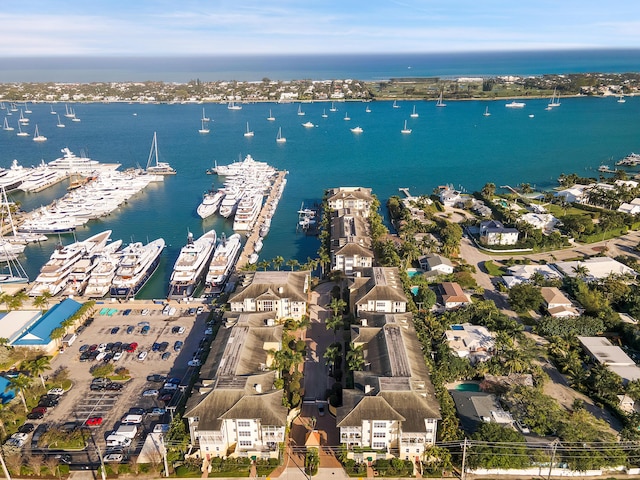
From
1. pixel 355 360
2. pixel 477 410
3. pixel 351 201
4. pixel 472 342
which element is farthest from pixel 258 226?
pixel 477 410

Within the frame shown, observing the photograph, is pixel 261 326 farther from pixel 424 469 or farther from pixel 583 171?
pixel 583 171

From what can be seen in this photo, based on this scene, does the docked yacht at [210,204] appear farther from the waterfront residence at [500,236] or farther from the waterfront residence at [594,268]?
the waterfront residence at [594,268]

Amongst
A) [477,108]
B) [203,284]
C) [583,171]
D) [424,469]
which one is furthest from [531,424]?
[477,108]

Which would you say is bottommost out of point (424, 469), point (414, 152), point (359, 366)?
point (424, 469)

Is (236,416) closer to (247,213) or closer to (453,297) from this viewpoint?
(453,297)

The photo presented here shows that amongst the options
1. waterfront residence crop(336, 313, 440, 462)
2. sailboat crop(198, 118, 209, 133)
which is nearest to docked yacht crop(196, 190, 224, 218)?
waterfront residence crop(336, 313, 440, 462)

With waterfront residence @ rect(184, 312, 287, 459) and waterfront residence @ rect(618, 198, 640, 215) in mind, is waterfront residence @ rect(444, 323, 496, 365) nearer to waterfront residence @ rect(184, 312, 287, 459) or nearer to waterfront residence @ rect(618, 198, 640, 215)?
waterfront residence @ rect(184, 312, 287, 459)
